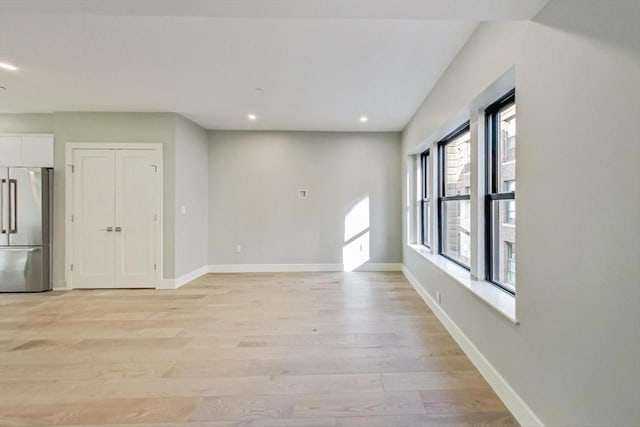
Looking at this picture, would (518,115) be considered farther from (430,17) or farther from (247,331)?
(247,331)

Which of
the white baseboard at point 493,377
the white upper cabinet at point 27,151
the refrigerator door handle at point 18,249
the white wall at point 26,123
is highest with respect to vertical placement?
the white wall at point 26,123

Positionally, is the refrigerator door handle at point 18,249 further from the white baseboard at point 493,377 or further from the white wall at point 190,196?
the white baseboard at point 493,377

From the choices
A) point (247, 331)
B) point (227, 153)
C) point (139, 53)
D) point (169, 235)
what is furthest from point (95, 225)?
point (247, 331)

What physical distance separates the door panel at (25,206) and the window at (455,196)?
18.7 feet

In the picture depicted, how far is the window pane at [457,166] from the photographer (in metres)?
3.02

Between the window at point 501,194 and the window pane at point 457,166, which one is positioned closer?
the window at point 501,194

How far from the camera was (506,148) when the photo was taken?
7.22ft

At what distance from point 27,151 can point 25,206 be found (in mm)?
992

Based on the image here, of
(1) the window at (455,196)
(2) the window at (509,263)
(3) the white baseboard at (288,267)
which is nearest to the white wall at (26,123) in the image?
(3) the white baseboard at (288,267)

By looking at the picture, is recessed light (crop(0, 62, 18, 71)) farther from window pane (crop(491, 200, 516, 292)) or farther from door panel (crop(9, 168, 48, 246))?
window pane (crop(491, 200, 516, 292))

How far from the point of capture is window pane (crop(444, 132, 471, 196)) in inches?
119

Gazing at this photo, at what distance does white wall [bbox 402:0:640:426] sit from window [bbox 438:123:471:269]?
1.25m

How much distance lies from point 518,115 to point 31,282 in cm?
607

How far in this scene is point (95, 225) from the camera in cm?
416
